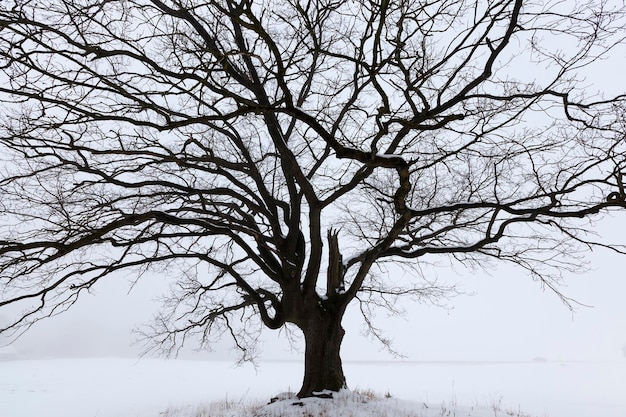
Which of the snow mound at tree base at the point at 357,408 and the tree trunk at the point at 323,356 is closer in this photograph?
the snow mound at tree base at the point at 357,408

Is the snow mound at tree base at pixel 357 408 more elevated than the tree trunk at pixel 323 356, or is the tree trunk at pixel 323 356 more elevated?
the tree trunk at pixel 323 356

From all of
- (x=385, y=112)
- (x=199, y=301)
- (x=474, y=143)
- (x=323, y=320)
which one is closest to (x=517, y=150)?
(x=474, y=143)

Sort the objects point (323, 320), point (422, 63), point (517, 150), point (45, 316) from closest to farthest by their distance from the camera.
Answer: point (422, 63), point (45, 316), point (517, 150), point (323, 320)

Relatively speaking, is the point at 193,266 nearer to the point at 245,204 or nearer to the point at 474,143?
the point at 245,204

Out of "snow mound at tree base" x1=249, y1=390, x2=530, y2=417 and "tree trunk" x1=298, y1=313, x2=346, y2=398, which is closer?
"snow mound at tree base" x1=249, y1=390, x2=530, y2=417

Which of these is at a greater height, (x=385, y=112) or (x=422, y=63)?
(x=422, y=63)

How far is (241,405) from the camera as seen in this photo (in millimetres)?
7871

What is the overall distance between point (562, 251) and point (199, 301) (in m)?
7.06

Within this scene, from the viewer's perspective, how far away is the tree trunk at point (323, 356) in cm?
689

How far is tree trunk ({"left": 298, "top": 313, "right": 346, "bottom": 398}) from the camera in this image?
6.89 meters

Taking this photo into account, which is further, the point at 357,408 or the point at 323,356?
the point at 323,356

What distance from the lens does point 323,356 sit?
23.2 ft

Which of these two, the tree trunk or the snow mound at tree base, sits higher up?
the tree trunk

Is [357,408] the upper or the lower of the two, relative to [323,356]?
lower
